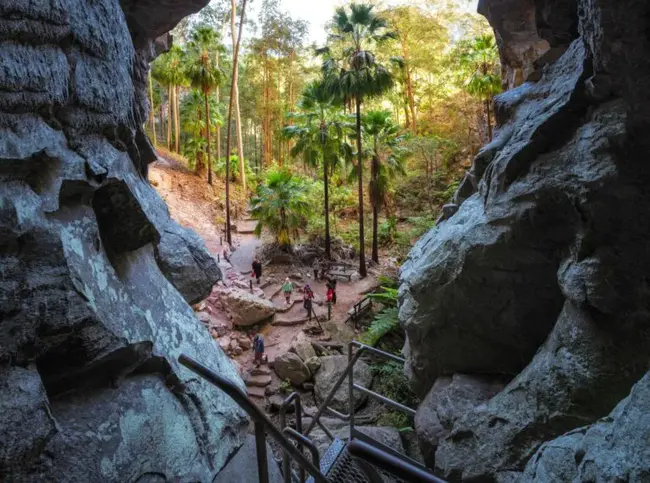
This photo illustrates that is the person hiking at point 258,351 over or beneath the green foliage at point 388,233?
beneath

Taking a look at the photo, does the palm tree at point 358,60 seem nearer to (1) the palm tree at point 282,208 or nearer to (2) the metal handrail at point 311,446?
(1) the palm tree at point 282,208

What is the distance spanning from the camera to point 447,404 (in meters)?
5.54

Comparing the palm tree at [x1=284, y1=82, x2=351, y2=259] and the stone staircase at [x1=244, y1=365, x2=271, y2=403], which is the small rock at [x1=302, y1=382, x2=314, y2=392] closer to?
the stone staircase at [x1=244, y1=365, x2=271, y2=403]

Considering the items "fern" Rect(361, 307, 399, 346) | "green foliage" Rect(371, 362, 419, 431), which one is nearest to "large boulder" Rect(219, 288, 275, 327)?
"fern" Rect(361, 307, 399, 346)

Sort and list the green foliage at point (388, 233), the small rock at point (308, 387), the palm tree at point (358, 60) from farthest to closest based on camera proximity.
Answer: the green foliage at point (388, 233), the palm tree at point (358, 60), the small rock at point (308, 387)

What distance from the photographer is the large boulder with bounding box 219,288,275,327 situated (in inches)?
487

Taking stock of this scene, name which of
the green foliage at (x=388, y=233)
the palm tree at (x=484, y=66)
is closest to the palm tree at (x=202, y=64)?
the green foliage at (x=388, y=233)

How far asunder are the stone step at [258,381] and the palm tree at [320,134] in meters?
8.50

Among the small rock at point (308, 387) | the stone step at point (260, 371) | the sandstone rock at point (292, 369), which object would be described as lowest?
the small rock at point (308, 387)

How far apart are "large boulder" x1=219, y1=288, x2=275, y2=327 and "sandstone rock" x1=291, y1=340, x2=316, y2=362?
1.88m

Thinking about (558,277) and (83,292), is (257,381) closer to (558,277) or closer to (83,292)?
(83,292)

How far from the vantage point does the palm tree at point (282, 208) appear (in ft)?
56.6

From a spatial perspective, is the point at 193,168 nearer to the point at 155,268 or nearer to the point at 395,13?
the point at 395,13

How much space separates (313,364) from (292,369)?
563mm
